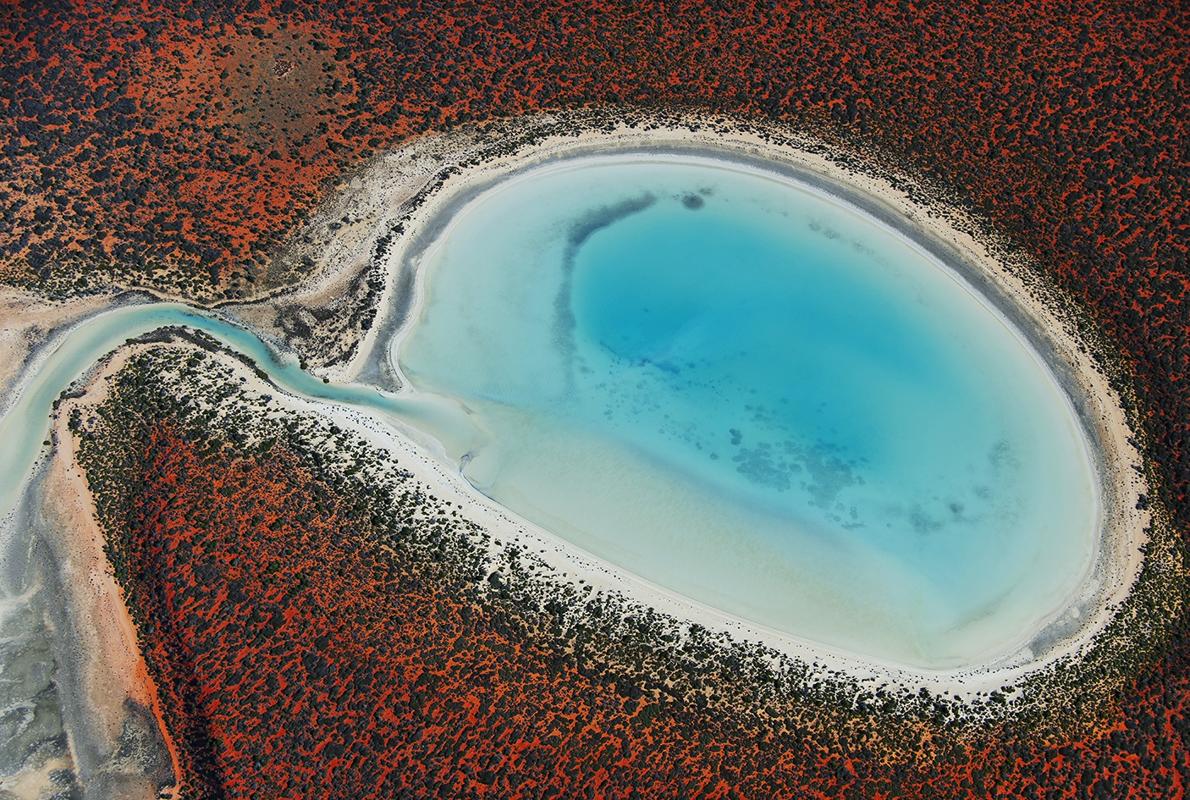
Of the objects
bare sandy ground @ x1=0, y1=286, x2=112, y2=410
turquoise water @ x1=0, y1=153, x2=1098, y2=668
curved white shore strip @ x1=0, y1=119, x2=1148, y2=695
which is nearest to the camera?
curved white shore strip @ x1=0, y1=119, x2=1148, y2=695

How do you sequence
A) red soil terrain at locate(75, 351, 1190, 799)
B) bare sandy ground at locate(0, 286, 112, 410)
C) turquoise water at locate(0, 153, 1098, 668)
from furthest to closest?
bare sandy ground at locate(0, 286, 112, 410), turquoise water at locate(0, 153, 1098, 668), red soil terrain at locate(75, 351, 1190, 799)

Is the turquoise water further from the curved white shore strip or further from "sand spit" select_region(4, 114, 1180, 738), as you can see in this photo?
"sand spit" select_region(4, 114, 1180, 738)

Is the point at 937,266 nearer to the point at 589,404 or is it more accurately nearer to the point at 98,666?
the point at 589,404

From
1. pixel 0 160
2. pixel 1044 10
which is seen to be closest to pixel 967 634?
pixel 1044 10

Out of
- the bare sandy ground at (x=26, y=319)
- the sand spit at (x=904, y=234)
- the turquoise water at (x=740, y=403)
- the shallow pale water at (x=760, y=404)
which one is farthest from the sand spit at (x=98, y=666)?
the shallow pale water at (x=760, y=404)

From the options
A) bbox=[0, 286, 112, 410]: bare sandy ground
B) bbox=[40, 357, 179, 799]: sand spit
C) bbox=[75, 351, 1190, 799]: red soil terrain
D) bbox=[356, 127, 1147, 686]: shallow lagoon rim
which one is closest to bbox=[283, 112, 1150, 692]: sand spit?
bbox=[356, 127, 1147, 686]: shallow lagoon rim

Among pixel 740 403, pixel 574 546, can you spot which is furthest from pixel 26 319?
pixel 740 403
